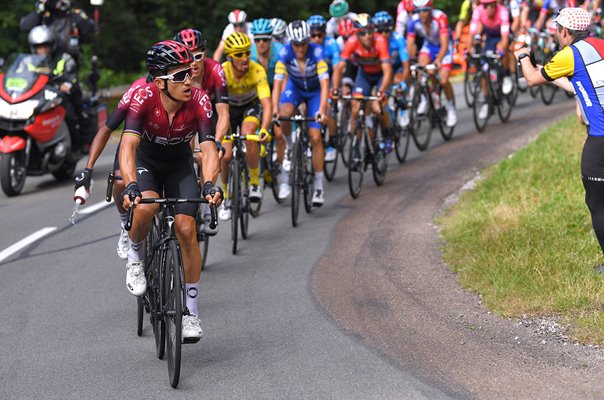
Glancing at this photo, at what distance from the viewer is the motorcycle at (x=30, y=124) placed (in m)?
14.3

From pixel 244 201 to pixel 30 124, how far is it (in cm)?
402

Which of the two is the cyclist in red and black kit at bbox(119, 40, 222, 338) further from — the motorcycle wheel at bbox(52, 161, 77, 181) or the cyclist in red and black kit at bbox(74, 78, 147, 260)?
the motorcycle wheel at bbox(52, 161, 77, 181)

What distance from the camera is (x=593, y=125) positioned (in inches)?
321

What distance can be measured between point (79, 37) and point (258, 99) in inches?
196

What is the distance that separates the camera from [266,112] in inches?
454

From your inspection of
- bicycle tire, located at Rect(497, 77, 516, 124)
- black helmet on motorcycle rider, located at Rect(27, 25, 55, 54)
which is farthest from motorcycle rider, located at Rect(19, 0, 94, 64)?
bicycle tire, located at Rect(497, 77, 516, 124)

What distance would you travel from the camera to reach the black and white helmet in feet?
41.6

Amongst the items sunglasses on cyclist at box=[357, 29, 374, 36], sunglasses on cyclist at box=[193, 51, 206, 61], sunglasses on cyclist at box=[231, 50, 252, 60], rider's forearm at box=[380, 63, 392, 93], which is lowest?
rider's forearm at box=[380, 63, 392, 93]

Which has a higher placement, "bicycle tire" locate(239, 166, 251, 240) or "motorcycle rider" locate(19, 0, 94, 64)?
"motorcycle rider" locate(19, 0, 94, 64)

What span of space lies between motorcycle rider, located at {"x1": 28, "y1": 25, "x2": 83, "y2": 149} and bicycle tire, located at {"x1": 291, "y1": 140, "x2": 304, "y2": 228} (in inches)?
167

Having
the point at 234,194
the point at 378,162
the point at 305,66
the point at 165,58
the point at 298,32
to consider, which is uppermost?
the point at 165,58

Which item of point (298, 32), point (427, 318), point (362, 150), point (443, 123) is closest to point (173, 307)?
point (427, 318)

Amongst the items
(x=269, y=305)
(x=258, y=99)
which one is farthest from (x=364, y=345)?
(x=258, y=99)

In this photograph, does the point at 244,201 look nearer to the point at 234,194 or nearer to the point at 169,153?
the point at 234,194
